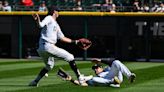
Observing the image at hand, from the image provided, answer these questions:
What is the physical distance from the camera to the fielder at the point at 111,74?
11062mm

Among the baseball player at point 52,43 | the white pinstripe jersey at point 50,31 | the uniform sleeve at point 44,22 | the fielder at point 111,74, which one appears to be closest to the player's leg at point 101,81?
the fielder at point 111,74

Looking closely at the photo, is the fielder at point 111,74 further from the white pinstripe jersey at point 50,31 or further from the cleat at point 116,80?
the white pinstripe jersey at point 50,31

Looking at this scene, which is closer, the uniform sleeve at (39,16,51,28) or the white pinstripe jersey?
the uniform sleeve at (39,16,51,28)

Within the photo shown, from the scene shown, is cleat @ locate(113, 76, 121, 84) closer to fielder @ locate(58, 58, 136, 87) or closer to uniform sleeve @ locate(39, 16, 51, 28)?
fielder @ locate(58, 58, 136, 87)

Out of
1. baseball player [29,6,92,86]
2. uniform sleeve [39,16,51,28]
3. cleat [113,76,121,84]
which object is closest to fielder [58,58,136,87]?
cleat [113,76,121,84]

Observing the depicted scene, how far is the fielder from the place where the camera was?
11062 mm

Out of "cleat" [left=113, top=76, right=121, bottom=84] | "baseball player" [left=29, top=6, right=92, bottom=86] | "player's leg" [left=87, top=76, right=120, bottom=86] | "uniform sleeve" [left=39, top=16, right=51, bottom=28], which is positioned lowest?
"player's leg" [left=87, top=76, right=120, bottom=86]

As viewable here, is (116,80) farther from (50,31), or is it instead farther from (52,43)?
(50,31)

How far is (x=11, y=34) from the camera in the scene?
2727 cm

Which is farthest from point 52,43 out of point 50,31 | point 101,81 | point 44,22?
point 101,81

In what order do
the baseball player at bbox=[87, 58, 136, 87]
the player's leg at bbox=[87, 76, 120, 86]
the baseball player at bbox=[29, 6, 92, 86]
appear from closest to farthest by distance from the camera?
the baseball player at bbox=[87, 58, 136, 87] < the player's leg at bbox=[87, 76, 120, 86] < the baseball player at bbox=[29, 6, 92, 86]

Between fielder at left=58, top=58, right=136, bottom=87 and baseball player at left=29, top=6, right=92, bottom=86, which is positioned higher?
baseball player at left=29, top=6, right=92, bottom=86

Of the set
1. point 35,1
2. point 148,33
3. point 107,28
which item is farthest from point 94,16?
point 35,1

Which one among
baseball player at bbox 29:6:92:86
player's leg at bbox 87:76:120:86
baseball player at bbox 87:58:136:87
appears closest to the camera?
baseball player at bbox 87:58:136:87
